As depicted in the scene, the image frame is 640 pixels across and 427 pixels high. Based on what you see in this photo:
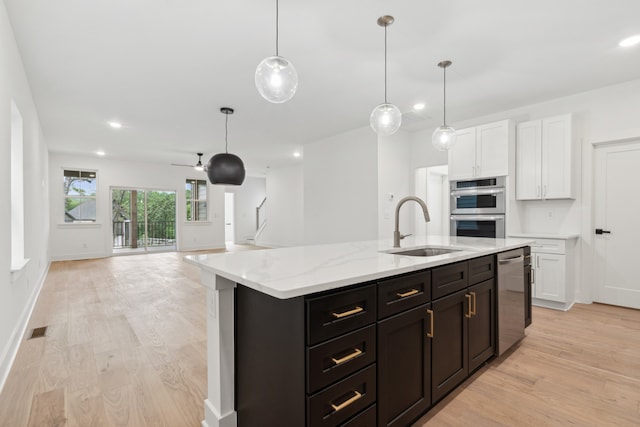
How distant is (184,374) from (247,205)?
1041cm

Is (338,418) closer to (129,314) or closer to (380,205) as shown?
(129,314)

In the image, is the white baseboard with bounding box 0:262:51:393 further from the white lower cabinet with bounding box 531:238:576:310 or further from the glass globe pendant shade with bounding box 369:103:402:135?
the white lower cabinet with bounding box 531:238:576:310

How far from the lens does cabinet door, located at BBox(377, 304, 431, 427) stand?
4.55ft

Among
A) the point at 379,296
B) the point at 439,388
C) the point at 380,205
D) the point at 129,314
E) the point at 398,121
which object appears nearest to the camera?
the point at 379,296

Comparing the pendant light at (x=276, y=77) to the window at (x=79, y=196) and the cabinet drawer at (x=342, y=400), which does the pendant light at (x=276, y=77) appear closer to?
the cabinet drawer at (x=342, y=400)

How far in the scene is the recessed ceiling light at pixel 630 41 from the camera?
272 cm

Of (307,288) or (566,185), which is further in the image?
(566,185)

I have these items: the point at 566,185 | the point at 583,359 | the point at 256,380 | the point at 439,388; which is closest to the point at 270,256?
the point at 256,380

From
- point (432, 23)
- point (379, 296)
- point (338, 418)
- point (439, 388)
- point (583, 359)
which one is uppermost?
point (432, 23)

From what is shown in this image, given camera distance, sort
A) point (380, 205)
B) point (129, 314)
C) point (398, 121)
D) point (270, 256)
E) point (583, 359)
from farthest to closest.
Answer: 1. point (380, 205)
2. point (129, 314)
3. point (398, 121)
4. point (583, 359)
5. point (270, 256)

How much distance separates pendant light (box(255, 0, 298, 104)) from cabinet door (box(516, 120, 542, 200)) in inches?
145

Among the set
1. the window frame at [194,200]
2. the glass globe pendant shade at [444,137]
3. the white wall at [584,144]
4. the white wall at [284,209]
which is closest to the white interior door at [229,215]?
the window frame at [194,200]

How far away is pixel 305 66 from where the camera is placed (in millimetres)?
3225

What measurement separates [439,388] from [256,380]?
105cm
